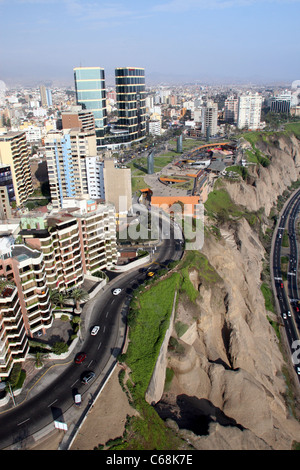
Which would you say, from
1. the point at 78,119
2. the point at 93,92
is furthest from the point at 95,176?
the point at 93,92

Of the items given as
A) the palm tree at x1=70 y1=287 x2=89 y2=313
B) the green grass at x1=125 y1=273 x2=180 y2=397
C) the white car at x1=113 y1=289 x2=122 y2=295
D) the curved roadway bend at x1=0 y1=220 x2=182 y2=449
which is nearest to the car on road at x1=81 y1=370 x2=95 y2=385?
the curved roadway bend at x1=0 y1=220 x2=182 y2=449

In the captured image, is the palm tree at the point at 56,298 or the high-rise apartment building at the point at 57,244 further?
the palm tree at the point at 56,298

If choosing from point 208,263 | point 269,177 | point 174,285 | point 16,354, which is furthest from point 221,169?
point 16,354

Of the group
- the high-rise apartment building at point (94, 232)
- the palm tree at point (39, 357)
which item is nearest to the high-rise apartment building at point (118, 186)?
the high-rise apartment building at point (94, 232)

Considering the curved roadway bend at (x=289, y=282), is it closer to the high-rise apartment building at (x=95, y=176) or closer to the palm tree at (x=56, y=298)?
the palm tree at (x=56, y=298)

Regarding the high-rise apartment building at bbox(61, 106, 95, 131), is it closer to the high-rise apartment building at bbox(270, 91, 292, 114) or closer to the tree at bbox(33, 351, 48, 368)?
the tree at bbox(33, 351, 48, 368)

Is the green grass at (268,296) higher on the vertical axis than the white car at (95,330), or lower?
lower

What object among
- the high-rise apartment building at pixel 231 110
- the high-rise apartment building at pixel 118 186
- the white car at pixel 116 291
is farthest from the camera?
the high-rise apartment building at pixel 231 110
